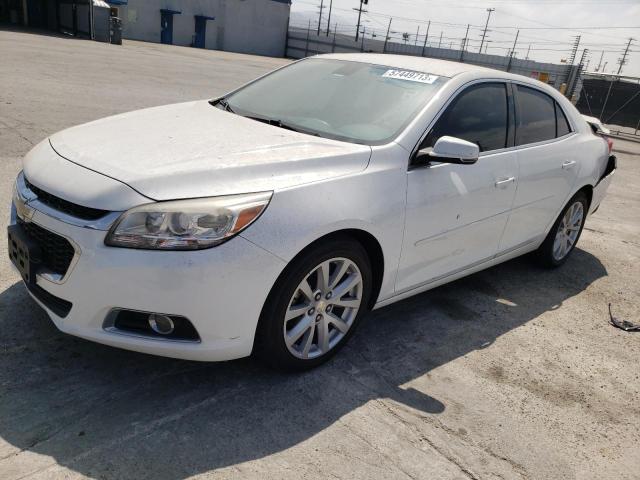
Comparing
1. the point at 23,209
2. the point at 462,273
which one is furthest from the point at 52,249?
the point at 462,273

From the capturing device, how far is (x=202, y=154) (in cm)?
271

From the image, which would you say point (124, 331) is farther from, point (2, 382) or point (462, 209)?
point (462, 209)

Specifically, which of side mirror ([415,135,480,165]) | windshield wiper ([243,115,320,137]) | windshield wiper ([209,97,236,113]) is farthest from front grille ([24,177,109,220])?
side mirror ([415,135,480,165])

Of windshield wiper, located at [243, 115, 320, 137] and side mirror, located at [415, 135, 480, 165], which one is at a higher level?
side mirror, located at [415, 135, 480, 165]

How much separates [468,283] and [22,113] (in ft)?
22.7

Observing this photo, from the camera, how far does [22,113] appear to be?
26.3 feet

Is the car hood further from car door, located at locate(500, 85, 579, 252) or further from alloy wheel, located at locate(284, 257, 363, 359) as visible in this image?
car door, located at locate(500, 85, 579, 252)

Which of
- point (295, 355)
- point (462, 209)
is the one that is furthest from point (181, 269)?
point (462, 209)

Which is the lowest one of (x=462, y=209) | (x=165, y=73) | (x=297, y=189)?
(x=165, y=73)

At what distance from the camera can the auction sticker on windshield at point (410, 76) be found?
3543mm

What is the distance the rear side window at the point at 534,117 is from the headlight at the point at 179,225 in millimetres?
2494

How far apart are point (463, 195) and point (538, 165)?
1.06m

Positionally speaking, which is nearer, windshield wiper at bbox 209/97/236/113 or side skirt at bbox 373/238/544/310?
side skirt at bbox 373/238/544/310

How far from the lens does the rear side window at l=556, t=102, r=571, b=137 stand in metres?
4.54
